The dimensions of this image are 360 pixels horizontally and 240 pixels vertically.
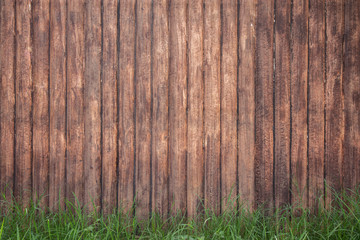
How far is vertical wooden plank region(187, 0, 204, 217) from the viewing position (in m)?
2.45

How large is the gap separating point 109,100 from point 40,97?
2.07 feet

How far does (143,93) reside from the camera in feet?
8.08

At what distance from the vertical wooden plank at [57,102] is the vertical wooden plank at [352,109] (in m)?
2.53

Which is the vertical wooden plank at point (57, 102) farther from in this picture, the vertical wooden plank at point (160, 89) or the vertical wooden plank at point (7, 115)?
the vertical wooden plank at point (160, 89)

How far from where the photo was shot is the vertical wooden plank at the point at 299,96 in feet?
8.02

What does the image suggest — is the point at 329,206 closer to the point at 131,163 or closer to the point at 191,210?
the point at 191,210

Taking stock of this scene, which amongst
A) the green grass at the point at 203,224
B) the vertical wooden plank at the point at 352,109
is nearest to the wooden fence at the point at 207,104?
the vertical wooden plank at the point at 352,109

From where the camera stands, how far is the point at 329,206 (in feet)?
7.90

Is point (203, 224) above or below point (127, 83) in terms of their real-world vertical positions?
below

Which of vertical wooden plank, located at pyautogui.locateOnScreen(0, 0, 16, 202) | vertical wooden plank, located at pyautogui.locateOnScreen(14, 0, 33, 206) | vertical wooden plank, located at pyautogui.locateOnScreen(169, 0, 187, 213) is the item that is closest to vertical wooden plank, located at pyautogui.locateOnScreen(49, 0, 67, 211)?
vertical wooden plank, located at pyautogui.locateOnScreen(14, 0, 33, 206)

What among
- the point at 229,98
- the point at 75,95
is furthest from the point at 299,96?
the point at 75,95

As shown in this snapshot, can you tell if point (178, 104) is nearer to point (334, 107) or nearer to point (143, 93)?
point (143, 93)

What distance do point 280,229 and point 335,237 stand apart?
409 millimetres

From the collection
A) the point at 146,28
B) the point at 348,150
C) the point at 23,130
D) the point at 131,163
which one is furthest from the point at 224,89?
the point at 23,130
